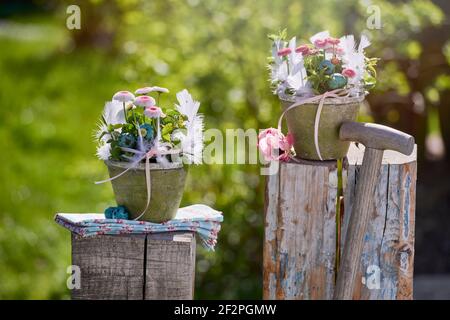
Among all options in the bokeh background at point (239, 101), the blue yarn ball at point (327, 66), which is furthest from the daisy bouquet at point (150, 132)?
the bokeh background at point (239, 101)

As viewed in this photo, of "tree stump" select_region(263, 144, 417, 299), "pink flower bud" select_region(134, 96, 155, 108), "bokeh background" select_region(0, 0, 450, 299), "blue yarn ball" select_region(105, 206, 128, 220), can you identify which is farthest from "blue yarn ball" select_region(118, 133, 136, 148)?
"bokeh background" select_region(0, 0, 450, 299)

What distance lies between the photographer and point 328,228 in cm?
280

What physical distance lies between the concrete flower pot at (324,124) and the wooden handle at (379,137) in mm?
50

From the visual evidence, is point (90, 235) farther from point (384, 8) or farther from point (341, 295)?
point (384, 8)

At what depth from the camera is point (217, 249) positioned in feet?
15.2

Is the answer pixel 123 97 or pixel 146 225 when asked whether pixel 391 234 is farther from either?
pixel 123 97

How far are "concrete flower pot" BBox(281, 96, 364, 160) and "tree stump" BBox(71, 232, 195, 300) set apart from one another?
503 mm

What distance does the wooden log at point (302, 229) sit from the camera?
2797 mm

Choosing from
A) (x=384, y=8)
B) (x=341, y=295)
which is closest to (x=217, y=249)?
(x=384, y=8)

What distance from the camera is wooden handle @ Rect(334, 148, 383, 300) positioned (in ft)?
8.91

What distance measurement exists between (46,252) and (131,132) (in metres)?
2.62

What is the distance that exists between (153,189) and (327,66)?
692 millimetres

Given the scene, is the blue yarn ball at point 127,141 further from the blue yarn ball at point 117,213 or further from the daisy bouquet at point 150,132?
the blue yarn ball at point 117,213

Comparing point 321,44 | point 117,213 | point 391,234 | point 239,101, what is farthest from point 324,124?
point 239,101
